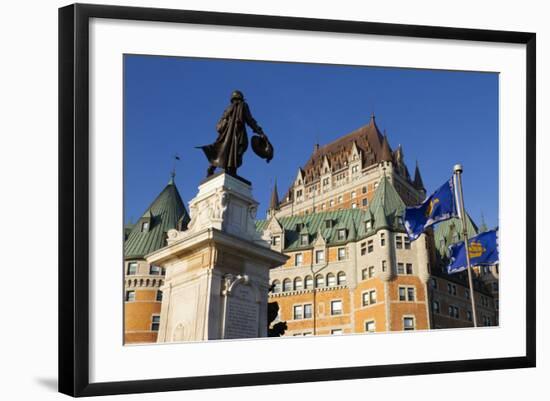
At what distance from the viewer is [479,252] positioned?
13195mm

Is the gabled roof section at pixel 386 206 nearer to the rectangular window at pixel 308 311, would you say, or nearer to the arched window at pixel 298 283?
the arched window at pixel 298 283

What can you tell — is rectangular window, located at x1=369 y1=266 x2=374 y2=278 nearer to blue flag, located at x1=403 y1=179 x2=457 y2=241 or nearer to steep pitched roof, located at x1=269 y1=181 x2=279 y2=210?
blue flag, located at x1=403 y1=179 x2=457 y2=241

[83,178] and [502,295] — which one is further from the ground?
[83,178]

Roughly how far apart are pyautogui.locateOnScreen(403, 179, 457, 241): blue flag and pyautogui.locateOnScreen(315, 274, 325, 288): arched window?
4.51 feet

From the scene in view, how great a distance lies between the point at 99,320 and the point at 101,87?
2349 mm

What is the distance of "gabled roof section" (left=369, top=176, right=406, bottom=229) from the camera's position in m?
12.8

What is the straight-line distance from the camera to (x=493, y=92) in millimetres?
12648

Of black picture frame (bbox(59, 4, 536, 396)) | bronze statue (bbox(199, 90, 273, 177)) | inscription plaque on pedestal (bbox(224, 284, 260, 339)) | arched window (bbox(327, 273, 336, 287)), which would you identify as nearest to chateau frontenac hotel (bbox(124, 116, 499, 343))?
arched window (bbox(327, 273, 336, 287))

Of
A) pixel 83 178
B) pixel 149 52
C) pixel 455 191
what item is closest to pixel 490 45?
pixel 455 191

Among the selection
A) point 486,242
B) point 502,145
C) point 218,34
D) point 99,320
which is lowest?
point 99,320

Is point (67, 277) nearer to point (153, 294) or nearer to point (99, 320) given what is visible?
point (99, 320)

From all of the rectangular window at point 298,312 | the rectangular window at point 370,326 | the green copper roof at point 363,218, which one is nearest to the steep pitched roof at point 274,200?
the green copper roof at point 363,218

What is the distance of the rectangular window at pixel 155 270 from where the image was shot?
11195 millimetres

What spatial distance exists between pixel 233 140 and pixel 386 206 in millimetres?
2382
